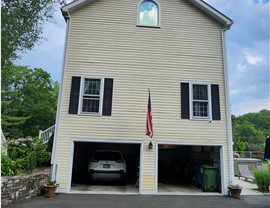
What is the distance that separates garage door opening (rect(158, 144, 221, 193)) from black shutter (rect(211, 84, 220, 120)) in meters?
1.40

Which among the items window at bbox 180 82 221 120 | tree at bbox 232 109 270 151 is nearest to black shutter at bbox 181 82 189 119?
window at bbox 180 82 221 120

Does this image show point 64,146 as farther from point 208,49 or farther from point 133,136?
point 208,49

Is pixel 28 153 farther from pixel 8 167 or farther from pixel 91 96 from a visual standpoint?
pixel 91 96

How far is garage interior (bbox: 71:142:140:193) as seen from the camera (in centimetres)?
910

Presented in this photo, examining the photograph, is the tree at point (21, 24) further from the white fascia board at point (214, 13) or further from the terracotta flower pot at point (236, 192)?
the terracotta flower pot at point (236, 192)

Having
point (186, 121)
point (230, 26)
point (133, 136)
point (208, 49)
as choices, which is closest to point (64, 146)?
point (133, 136)

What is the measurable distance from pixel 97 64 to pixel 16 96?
24883 mm

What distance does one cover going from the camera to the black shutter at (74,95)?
888 cm

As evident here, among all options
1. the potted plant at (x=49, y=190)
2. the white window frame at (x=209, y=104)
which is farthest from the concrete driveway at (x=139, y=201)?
the white window frame at (x=209, y=104)

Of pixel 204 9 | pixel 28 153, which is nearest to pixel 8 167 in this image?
pixel 28 153

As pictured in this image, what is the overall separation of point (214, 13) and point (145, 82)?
4.53 meters

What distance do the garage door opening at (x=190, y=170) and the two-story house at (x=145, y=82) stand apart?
0.51 feet

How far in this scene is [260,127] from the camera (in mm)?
74188

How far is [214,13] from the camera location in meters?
9.90
